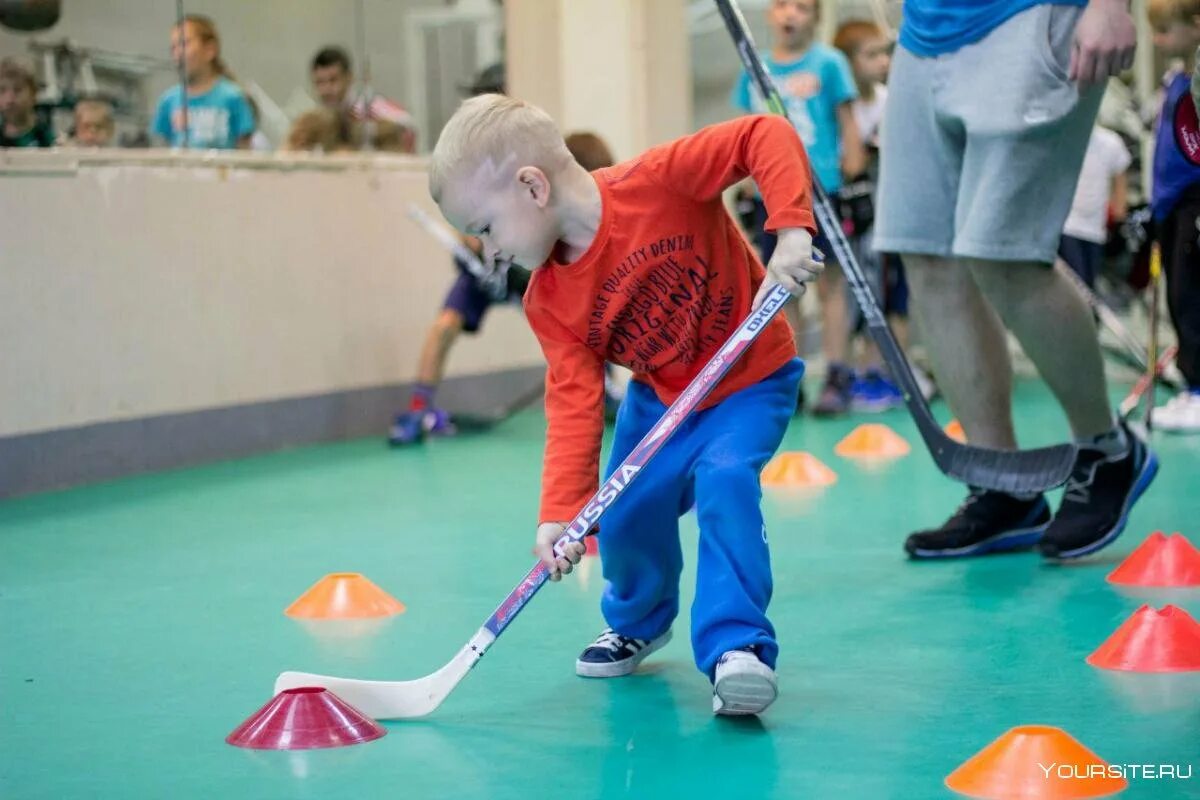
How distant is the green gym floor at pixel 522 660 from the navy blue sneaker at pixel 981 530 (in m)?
0.05

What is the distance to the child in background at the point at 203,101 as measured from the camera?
570 cm

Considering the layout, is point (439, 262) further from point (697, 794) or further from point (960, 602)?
point (697, 794)

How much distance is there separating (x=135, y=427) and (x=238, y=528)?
1.26 metres

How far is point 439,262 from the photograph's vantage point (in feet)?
23.0

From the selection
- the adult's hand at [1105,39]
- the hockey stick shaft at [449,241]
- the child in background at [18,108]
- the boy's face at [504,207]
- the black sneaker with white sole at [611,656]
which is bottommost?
the hockey stick shaft at [449,241]

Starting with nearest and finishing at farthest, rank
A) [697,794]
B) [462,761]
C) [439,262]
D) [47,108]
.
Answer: [697,794]
[462,761]
[47,108]
[439,262]

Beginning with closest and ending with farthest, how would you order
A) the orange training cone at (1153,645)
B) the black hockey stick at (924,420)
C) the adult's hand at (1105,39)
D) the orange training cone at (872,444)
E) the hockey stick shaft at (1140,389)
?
the orange training cone at (1153,645) < the adult's hand at (1105,39) < the black hockey stick at (924,420) < the hockey stick shaft at (1140,389) < the orange training cone at (872,444)

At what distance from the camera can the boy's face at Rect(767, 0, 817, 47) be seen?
6602 millimetres

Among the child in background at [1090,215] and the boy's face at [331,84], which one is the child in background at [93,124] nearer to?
the boy's face at [331,84]

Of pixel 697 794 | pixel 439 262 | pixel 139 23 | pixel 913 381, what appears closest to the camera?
pixel 697 794

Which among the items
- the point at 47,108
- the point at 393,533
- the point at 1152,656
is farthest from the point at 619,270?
the point at 47,108

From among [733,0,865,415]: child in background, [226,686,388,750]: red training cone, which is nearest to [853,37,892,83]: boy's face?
[733,0,865,415]: child in background

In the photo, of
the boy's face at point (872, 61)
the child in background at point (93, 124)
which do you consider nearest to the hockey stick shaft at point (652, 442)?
the child in background at point (93, 124)

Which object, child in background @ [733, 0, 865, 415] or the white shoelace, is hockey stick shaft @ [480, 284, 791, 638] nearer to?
the white shoelace
